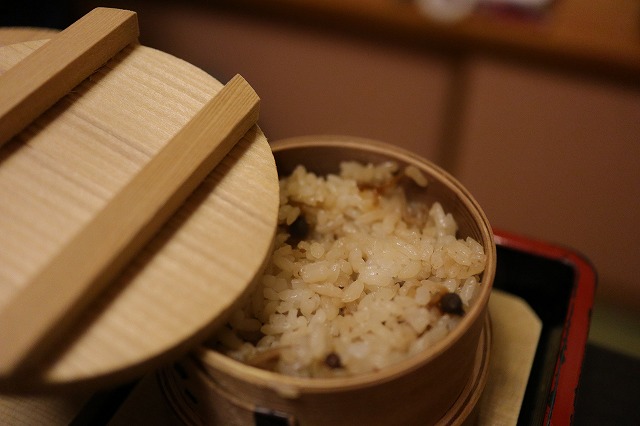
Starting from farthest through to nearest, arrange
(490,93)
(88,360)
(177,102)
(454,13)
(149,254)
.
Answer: (490,93) < (454,13) < (177,102) < (149,254) < (88,360)

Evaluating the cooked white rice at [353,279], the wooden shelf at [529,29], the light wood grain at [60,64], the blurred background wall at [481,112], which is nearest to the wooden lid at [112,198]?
the light wood grain at [60,64]

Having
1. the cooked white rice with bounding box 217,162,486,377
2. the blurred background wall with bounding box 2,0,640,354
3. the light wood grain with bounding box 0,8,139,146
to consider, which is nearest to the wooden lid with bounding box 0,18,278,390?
the light wood grain with bounding box 0,8,139,146

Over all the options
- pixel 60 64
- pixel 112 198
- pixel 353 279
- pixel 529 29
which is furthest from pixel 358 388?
pixel 529 29

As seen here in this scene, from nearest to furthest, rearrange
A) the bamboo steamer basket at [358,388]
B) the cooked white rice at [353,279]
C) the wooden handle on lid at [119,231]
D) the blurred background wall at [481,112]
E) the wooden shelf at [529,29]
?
the wooden handle on lid at [119,231] < the bamboo steamer basket at [358,388] < the cooked white rice at [353,279] < the wooden shelf at [529,29] < the blurred background wall at [481,112]

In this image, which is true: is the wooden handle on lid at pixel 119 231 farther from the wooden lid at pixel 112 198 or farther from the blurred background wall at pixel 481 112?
the blurred background wall at pixel 481 112

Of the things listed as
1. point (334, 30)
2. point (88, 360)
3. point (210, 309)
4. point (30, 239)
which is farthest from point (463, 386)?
point (334, 30)

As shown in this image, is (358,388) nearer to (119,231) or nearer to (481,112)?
(119,231)

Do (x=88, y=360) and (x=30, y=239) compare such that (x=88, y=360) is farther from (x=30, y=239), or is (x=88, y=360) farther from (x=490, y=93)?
(x=490, y=93)
